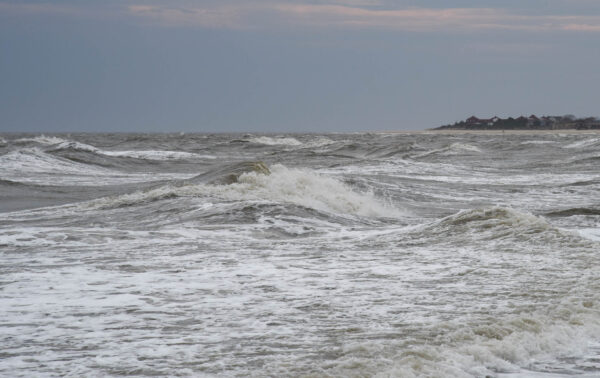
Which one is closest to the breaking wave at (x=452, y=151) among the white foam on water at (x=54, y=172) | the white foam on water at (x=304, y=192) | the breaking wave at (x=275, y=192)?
the white foam on water at (x=54, y=172)

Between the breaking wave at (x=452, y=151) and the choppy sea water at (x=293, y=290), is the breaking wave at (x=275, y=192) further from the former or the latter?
the breaking wave at (x=452, y=151)

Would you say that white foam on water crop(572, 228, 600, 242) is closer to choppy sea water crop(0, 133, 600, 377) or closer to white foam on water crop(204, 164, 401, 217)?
choppy sea water crop(0, 133, 600, 377)


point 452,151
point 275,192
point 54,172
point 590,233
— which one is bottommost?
point 54,172

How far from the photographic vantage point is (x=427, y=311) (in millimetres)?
5109

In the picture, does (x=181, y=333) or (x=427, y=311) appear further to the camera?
(x=427, y=311)

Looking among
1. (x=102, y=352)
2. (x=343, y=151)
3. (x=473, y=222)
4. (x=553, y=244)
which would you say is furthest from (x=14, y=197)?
(x=343, y=151)

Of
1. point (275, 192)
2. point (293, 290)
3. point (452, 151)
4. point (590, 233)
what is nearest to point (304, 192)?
point (275, 192)

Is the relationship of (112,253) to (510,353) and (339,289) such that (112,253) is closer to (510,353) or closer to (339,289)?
(339,289)

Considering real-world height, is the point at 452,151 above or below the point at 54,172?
above

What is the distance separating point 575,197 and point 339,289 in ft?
35.6

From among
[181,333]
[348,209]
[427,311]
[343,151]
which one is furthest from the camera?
Answer: [343,151]

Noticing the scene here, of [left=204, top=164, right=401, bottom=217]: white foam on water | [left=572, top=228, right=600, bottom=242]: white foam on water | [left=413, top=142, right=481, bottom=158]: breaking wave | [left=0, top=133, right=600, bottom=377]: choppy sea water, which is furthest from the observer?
[left=413, top=142, right=481, bottom=158]: breaking wave

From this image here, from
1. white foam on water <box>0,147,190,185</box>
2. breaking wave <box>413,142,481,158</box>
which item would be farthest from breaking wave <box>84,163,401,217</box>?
breaking wave <box>413,142,481,158</box>

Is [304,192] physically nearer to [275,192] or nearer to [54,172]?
[275,192]
